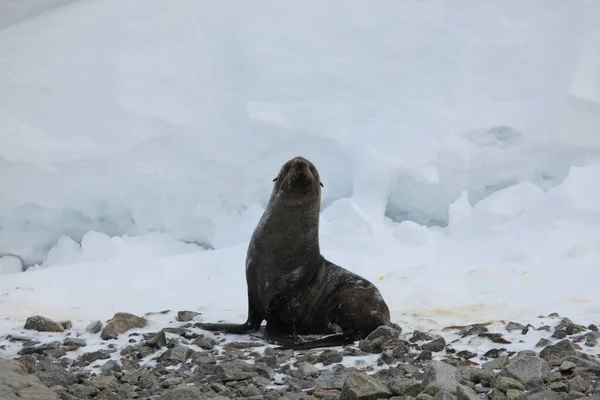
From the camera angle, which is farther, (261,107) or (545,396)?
(261,107)

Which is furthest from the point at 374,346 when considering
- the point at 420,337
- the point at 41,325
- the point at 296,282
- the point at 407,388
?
the point at 41,325

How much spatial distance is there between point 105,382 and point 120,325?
158 cm

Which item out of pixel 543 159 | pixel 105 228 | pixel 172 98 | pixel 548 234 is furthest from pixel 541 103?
pixel 105 228

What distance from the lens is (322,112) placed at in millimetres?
10422

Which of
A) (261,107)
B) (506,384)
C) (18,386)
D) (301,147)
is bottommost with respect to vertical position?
(506,384)

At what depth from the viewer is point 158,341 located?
14.9ft

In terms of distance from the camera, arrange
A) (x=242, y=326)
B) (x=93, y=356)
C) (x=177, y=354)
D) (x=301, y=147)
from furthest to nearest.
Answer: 1. (x=301, y=147)
2. (x=242, y=326)
3. (x=93, y=356)
4. (x=177, y=354)

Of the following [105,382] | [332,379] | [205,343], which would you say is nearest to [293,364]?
[332,379]

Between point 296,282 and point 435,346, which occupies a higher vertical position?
point 296,282

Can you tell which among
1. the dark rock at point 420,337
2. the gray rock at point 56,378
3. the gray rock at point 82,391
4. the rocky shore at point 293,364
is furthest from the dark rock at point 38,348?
the dark rock at point 420,337

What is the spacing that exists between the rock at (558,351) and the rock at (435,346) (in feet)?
2.02

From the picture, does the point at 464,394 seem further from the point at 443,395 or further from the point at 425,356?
the point at 425,356

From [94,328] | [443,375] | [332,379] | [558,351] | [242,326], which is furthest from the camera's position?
[242,326]

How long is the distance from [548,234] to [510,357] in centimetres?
447
